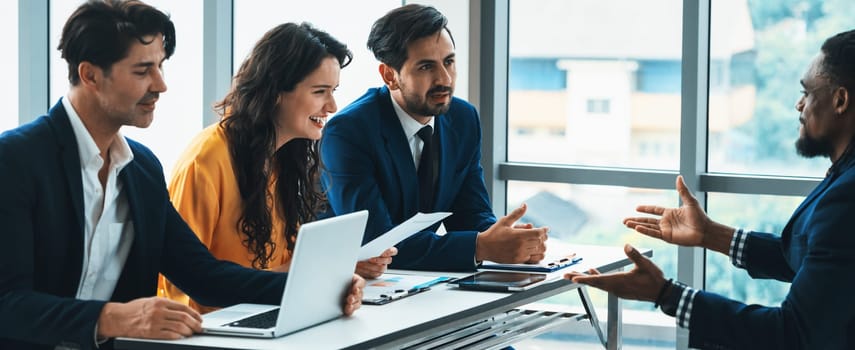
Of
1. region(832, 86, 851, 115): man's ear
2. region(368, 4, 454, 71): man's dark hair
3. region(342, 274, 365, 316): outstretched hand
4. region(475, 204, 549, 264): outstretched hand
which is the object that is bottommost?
region(342, 274, 365, 316): outstretched hand

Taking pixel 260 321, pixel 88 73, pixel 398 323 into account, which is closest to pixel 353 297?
pixel 398 323

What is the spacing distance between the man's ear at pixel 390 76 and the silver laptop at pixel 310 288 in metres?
1.04

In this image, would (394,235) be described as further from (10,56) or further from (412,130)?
(10,56)

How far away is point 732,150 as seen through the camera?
494 centimetres

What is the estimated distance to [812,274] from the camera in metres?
2.46

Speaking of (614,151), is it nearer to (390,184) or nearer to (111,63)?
(390,184)

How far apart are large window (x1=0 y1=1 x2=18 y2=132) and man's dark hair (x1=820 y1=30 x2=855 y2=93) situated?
12.3 feet

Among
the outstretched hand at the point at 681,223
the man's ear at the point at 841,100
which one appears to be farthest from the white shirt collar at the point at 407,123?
the man's ear at the point at 841,100

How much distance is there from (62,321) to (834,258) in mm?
1642

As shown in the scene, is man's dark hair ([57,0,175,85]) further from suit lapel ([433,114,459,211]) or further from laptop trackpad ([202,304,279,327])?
suit lapel ([433,114,459,211])

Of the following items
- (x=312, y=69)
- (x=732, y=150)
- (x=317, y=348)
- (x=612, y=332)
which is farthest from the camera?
(x=732, y=150)

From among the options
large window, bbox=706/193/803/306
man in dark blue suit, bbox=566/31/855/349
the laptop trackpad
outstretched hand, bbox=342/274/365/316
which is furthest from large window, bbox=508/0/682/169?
the laptop trackpad

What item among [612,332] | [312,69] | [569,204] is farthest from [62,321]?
[569,204]

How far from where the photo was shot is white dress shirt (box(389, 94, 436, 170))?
3.51 metres
